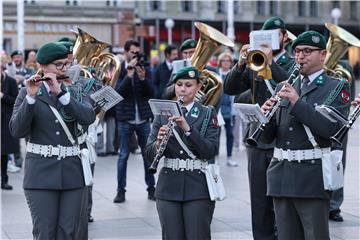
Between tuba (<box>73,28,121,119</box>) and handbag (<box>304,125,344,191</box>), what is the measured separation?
3.32 m

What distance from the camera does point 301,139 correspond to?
20.6 ft

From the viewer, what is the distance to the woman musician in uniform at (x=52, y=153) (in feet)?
21.2

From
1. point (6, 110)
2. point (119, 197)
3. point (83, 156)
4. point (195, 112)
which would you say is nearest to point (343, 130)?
point (195, 112)

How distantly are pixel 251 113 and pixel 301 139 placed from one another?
1.40 feet

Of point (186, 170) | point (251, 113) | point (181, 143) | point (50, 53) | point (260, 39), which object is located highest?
point (260, 39)

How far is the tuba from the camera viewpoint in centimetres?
948

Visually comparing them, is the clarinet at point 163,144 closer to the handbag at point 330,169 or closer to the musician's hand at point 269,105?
the musician's hand at point 269,105

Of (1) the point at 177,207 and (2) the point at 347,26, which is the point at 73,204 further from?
(2) the point at 347,26

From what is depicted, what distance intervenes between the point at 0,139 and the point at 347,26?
51321 mm

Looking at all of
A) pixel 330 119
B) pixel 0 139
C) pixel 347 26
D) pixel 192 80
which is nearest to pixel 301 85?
pixel 330 119

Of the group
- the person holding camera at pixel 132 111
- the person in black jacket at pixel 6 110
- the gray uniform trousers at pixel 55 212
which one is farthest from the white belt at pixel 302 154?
the person in black jacket at pixel 6 110

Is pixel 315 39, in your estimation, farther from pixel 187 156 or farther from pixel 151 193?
pixel 151 193

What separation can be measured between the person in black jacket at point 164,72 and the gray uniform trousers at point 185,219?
843 cm

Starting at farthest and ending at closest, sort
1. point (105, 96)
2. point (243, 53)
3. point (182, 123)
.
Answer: point (105, 96), point (243, 53), point (182, 123)
